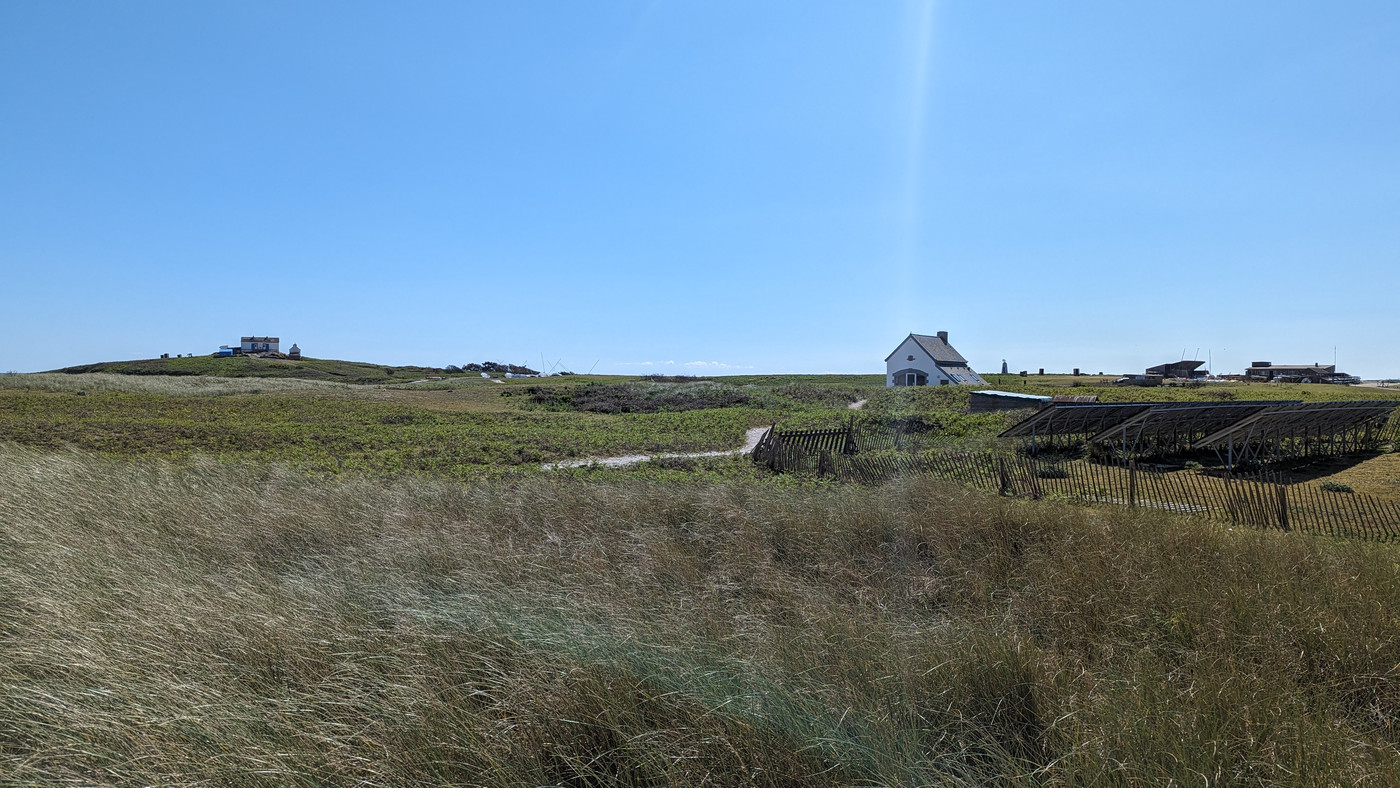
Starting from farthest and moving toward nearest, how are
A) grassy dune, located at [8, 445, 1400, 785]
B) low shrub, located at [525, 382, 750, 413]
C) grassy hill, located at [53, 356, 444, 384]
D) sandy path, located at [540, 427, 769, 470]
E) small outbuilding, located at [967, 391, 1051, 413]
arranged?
grassy hill, located at [53, 356, 444, 384], low shrub, located at [525, 382, 750, 413], small outbuilding, located at [967, 391, 1051, 413], sandy path, located at [540, 427, 769, 470], grassy dune, located at [8, 445, 1400, 785]

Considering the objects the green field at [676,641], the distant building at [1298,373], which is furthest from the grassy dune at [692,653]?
the distant building at [1298,373]

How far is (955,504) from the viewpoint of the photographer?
761 centimetres

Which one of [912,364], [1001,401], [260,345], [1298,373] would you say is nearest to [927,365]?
[912,364]

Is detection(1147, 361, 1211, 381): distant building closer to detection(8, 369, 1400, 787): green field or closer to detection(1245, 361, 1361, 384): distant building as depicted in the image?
detection(1245, 361, 1361, 384): distant building

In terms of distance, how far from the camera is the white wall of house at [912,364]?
54688mm

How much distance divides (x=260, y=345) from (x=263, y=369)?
44.1m

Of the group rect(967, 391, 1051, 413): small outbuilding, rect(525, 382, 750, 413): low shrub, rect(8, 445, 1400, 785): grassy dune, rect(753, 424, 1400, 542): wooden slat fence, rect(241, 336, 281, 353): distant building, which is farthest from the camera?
rect(241, 336, 281, 353): distant building

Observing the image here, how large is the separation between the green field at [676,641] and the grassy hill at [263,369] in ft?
269

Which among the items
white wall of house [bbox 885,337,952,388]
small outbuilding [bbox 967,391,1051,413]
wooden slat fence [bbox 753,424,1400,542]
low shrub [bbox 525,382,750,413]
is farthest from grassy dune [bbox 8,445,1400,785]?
white wall of house [bbox 885,337,952,388]

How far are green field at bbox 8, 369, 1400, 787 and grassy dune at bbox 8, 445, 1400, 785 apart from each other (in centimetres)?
2

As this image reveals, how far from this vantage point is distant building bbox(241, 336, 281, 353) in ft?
405

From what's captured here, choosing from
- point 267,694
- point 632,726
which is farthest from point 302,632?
point 632,726

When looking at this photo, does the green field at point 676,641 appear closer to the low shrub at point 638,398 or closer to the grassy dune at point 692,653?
the grassy dune at point 692,653

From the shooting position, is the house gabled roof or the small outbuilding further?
the house gabled roof
